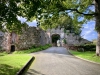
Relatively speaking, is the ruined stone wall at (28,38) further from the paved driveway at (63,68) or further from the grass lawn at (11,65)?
the paved driveway at (63,68)

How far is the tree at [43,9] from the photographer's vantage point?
1173 cm

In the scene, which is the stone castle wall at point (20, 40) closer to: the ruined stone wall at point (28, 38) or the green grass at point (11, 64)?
the ruined stone wall at point (28, 38)

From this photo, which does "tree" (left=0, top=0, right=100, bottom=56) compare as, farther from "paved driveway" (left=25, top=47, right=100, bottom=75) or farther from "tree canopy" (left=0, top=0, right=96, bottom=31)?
"paved driveway" (left=25, top=47, right=100, bottom=75)

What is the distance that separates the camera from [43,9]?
2172 cm

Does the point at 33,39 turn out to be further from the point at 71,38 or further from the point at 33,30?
the point at 71,38

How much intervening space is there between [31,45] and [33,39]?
6.53 feet

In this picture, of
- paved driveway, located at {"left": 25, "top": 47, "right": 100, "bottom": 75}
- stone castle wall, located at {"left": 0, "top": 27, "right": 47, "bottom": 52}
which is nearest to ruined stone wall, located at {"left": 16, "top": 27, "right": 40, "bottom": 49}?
stone castle wall, located at {"left": 0, "top": 27, "right": 47, "bottom": 52}

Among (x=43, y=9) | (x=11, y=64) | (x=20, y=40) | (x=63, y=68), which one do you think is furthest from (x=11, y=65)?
(x=20, y=40)

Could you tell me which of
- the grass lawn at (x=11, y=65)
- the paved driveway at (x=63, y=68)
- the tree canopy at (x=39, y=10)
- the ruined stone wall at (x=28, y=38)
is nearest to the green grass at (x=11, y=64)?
the grass lawn at (x=11, y=65)

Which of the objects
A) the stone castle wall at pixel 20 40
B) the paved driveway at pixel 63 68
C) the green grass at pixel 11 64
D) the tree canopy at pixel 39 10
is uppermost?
the tree canopy at pixel 39 10

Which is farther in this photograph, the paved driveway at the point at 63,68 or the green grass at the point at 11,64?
the green grass at the point at 11,64

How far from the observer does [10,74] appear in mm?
11359

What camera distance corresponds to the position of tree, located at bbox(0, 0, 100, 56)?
38.5ft

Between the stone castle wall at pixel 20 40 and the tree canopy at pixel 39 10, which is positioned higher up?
the tree canopy at pixel 39 10
